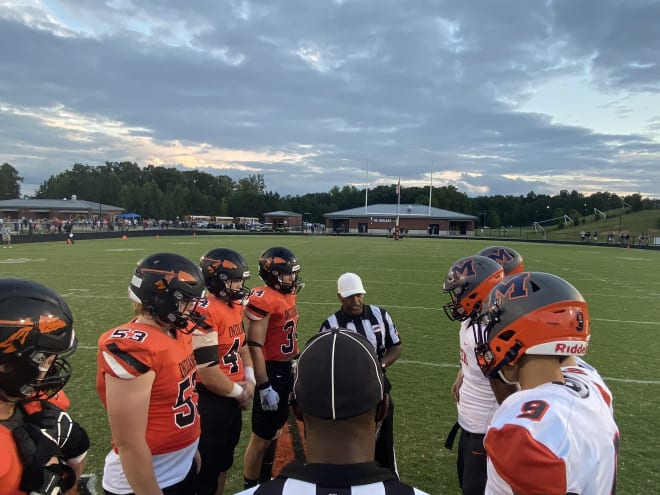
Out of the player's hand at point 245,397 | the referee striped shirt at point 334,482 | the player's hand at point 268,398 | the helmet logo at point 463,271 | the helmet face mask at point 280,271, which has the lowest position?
the player's hand at point 268,398

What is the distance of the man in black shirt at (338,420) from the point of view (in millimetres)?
1253

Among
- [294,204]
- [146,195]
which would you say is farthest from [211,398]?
[294,204]

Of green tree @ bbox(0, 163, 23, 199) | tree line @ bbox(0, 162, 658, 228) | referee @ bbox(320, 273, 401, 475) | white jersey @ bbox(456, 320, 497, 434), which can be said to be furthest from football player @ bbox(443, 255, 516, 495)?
green tree @ bbox(0, 163, 23, 199)

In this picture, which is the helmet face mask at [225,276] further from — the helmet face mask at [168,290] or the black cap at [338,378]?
the black cap at [338,378]

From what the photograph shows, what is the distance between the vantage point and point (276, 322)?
4254mm

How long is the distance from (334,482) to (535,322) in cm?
113

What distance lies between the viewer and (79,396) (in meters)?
5.44

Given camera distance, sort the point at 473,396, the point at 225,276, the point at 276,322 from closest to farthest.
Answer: the point at 473,396 → the point at 225,276 → the point at 276,322

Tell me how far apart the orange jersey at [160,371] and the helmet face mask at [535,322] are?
165 centimetres

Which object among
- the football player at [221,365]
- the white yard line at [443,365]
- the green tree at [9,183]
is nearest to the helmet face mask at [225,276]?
the football player at [221,365]

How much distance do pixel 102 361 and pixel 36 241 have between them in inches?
1488

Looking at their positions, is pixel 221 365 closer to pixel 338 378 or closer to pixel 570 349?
pixel 338 378

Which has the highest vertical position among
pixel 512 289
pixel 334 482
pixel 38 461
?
pixel 512 289

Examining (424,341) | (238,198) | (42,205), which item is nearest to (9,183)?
(42,205)
